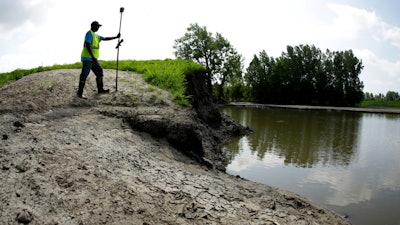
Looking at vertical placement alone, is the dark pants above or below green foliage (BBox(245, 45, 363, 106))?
below

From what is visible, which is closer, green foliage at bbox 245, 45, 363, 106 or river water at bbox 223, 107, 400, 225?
river water at bbox 223, 107, 400, 225

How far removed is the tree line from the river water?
4097 cm

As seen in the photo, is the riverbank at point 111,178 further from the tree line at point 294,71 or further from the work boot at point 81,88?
the tree line at point 294,71

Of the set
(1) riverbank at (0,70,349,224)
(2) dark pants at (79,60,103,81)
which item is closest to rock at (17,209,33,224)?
(1) riverbank at (0,70,349,224)

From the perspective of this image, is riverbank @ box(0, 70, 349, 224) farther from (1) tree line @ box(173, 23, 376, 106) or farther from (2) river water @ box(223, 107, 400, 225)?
(1) tree line @ box(173, 23, 376, 106)

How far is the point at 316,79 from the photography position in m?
63.1

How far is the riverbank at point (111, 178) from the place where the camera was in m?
4.40

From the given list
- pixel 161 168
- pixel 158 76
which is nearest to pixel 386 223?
pixel 161 168

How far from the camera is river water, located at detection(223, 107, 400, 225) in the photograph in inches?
281

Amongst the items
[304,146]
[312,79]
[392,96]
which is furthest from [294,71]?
[392,96]

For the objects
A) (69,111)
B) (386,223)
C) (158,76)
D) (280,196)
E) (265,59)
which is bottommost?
(386,223)

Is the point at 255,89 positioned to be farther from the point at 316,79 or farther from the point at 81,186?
the point at 81,186

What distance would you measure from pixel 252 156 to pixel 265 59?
66.0 metres

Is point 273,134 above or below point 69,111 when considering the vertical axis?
below
